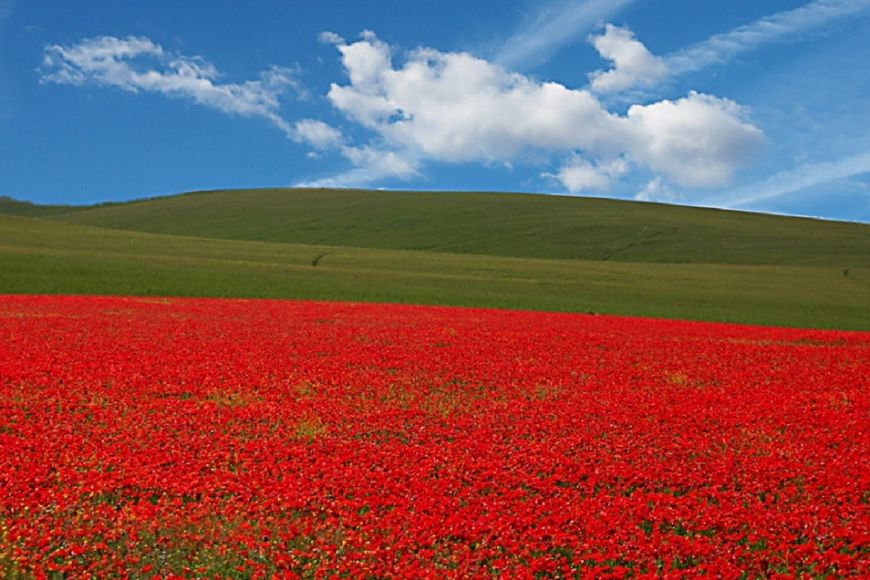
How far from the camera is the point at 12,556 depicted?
8352 millimetres

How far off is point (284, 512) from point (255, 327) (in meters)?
19.6

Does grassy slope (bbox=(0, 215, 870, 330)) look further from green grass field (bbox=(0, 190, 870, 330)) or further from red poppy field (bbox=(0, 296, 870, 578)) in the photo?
red poppy field (bbox=(0, 296, 870, 578))

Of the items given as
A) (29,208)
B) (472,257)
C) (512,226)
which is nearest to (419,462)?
(472,257)

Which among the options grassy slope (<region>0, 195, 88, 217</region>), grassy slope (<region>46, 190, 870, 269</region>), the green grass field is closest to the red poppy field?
the green grass field

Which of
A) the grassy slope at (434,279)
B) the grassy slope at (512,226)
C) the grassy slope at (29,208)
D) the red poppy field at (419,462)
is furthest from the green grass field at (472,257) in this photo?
the grassy slope at (29,208)

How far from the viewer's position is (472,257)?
73.1 metres

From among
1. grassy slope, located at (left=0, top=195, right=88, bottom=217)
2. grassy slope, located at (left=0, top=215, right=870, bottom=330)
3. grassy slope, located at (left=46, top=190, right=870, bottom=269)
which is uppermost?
grassy slope, located at (left=0, top=195, right=88, bottom=217)

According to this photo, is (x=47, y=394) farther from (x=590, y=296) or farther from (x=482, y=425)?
(x=590, y=296)

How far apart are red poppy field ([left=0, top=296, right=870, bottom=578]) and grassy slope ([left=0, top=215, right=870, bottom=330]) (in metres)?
21.9

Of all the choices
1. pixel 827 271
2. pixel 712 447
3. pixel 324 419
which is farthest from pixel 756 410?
pixel 827 271

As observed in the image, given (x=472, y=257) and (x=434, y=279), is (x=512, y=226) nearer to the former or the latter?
(x=472, y=257)

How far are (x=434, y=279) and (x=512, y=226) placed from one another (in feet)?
152

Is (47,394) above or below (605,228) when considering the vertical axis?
below

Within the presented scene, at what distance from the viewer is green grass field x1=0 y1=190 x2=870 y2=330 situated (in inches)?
1865
